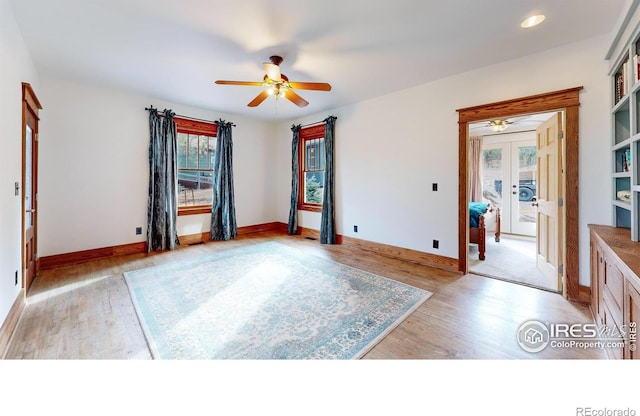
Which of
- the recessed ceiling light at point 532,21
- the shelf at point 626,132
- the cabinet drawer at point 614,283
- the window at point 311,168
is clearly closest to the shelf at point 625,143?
the shelf at point 626,132

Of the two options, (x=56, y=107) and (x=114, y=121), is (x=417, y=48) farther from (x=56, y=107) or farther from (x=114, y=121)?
(x=56, y=107)

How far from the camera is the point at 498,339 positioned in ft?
6.35

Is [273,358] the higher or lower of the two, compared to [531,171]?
lower

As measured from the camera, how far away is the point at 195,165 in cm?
518

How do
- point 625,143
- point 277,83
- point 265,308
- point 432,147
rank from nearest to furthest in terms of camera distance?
point 625,143 → point 265,308 → point 277,83 → point 432,147

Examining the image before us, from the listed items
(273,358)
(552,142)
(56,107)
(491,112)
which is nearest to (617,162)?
(552,142)

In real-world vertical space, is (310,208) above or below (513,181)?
below

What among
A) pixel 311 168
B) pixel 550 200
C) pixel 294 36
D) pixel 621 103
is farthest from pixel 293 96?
pixel 550 200

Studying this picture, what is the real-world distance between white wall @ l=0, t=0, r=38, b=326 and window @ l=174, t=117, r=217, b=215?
7.87 ft

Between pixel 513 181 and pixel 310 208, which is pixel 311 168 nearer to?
pixel 310 208

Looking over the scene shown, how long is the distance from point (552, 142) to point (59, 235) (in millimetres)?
6583

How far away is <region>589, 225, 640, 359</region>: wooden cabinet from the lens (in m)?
1.25

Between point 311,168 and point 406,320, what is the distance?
13.6ft

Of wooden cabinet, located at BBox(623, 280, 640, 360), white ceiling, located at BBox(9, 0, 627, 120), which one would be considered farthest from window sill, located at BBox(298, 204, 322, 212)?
wooden cabinet, located at BBox(623, 280, 640, 360)
